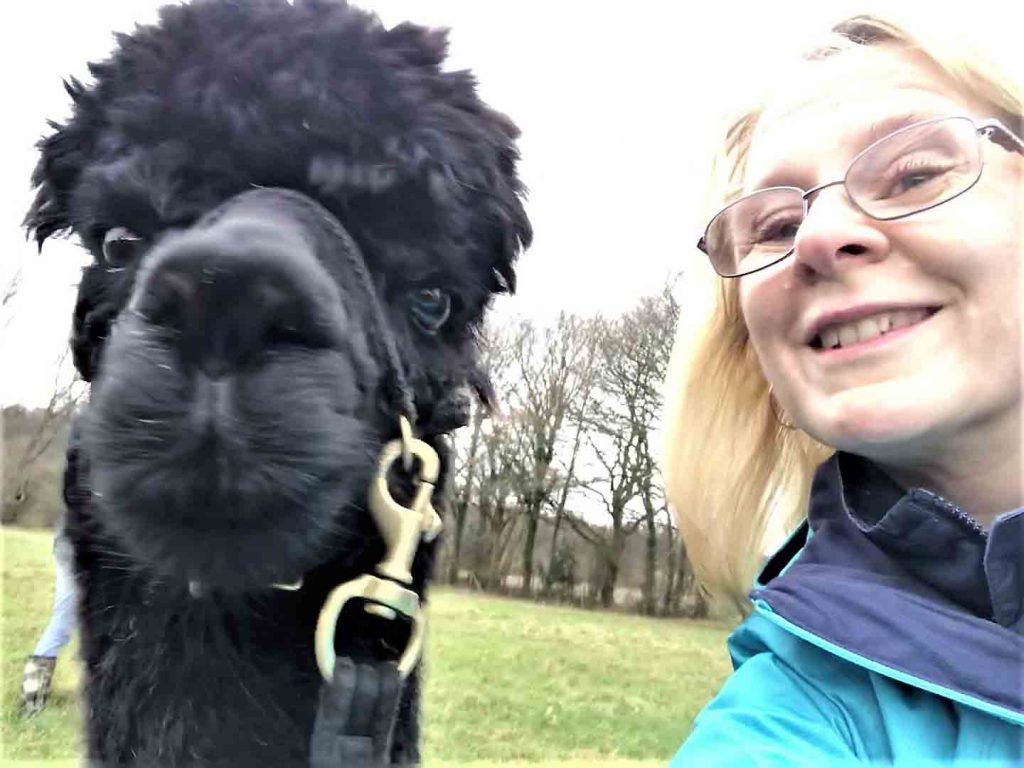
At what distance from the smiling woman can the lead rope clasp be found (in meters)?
0.26

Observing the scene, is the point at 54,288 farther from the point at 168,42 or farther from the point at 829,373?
the point at 829,373

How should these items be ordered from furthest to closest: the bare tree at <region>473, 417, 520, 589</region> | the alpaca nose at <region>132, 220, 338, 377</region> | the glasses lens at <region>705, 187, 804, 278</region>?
1. the bare tree at <region>473, 417, 520, 589</region>
2. the glasses lens at <region>705, 187, 804, 278</region>
3. the alpaca nose at <region>132, 220, 338, 377</region>

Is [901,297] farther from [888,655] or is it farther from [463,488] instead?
[463,488]

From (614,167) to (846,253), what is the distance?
42 cm

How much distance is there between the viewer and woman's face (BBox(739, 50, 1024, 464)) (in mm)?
776

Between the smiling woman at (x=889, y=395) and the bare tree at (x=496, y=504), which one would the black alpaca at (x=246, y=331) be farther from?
the smiling woman at (x=889, y=395)

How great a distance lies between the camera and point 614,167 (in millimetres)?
1147

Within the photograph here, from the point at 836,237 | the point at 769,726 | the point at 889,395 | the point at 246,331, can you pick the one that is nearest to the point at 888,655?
the point at 769,726

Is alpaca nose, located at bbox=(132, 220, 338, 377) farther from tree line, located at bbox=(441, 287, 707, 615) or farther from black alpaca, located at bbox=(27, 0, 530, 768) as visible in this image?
tree line, located at bbox=(441, 287, 707, 615)

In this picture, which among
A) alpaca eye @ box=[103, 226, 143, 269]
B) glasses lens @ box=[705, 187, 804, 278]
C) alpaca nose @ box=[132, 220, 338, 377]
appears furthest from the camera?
glasses lens @ box=[705, 187, 804, 278]

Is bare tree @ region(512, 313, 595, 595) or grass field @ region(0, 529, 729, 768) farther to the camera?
bare tree @ region(512, 313, 595, 595)

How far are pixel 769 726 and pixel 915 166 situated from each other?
0.53 m

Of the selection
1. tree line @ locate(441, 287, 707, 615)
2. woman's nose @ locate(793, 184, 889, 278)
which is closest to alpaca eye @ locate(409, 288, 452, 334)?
tree line @ locate(441, 287, 707, 615)

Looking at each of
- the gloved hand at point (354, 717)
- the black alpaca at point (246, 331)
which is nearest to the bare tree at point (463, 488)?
the black alpaca at point (246, 331)
